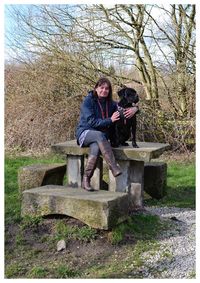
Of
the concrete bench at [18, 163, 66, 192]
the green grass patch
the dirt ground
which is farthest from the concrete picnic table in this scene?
the green grass patch

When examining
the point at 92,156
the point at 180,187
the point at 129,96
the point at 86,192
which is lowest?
the point at 180,187

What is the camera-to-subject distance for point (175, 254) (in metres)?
4.32

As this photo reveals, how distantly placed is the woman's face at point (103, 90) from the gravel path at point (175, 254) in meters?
1.71

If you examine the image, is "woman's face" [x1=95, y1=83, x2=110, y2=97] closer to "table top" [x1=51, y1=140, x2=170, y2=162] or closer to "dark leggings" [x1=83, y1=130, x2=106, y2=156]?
"dark leggings" [x1=83, y1=130, x2=106, y2=156]

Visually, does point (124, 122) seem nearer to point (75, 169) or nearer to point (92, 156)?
point (92, 156)

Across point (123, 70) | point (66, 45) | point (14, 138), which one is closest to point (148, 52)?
point (123, 70)

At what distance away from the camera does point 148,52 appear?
35.3ft

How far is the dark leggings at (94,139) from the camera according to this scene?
4805mm

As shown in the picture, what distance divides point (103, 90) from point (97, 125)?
428 mm

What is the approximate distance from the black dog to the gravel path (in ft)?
3.73

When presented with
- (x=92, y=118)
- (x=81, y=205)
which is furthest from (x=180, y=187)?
(x=81, y=205)

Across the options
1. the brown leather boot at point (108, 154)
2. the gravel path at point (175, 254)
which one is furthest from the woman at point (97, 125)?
the gravel path at point (175, 254)

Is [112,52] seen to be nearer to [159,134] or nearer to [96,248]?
[159,134]

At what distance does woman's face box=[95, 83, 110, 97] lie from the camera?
5055 millimetres
